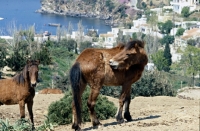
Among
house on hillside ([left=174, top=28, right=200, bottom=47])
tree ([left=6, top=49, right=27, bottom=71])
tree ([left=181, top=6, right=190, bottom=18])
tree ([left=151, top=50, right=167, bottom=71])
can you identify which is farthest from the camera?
tree ([left=181, top=6, right=190, bottom=18])

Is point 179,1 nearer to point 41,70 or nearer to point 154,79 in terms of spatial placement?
point 41,70

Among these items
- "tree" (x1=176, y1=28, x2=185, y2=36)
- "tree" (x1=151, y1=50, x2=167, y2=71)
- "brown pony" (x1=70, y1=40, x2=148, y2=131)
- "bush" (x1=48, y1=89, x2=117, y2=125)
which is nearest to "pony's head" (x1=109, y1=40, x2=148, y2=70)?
"brown pony" (x1=70, y1=40, x2=148, y2=131)

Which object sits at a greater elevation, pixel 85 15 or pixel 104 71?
pixel 104 71

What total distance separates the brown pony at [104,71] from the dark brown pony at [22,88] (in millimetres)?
927

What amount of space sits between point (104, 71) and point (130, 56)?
2.20 feet

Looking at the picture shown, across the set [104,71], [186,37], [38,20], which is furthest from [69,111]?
[38,20]

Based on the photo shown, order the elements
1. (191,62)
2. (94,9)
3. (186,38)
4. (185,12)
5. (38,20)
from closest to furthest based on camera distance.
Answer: (191,62) → (186,38) → (185,12) → (38,20) → (94,9)

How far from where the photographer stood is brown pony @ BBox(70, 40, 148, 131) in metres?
11.3

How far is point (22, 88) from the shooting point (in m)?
12.1

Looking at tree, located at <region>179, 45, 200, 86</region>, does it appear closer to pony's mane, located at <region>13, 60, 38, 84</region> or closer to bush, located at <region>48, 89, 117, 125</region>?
bush, located at <region>48, 89, 117, 125</region>

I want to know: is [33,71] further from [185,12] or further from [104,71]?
[185,12]

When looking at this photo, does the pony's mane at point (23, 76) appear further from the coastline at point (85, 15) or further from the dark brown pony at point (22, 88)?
the coastline at point (85, 15)

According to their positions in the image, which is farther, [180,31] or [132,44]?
[180,31]

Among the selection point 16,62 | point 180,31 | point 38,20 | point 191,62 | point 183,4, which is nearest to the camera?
point 16,62
